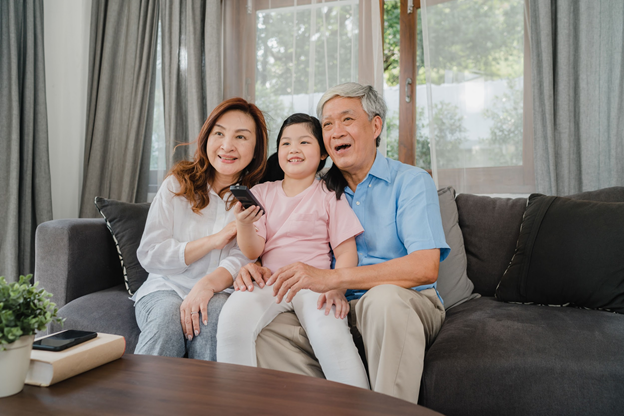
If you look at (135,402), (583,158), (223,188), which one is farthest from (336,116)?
(583,158)

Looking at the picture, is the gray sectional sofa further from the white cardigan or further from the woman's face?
the woman's face

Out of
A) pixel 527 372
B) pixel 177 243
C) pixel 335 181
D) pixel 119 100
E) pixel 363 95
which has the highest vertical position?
pixel 119 100

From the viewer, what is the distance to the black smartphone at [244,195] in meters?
1.28

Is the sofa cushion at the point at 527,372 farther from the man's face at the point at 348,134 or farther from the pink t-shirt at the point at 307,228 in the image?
the man's face at the point at 348,134

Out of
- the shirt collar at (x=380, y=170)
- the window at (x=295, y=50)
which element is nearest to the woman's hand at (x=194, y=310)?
the shirt collar at (x=380, y=170)

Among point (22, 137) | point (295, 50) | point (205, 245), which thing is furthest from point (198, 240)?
point (295, 50)

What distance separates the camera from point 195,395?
78 centimetres

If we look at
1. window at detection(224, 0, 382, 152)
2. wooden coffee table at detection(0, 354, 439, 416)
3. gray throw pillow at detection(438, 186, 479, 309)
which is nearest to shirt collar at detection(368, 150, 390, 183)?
gray throw pillow at detection(438, 186, 479, 309)

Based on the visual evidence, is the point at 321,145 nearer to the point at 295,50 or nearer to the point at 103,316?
the point at 103,316

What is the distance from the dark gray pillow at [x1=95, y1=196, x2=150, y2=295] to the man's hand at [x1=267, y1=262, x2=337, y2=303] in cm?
72

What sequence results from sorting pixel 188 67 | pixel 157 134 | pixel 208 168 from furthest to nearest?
pixel 157 134, pixel 188 67, pixel 208 168

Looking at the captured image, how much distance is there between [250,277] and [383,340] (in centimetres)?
48

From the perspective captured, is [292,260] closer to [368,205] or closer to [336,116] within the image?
[368,205]

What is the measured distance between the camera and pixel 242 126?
5.68 feet
